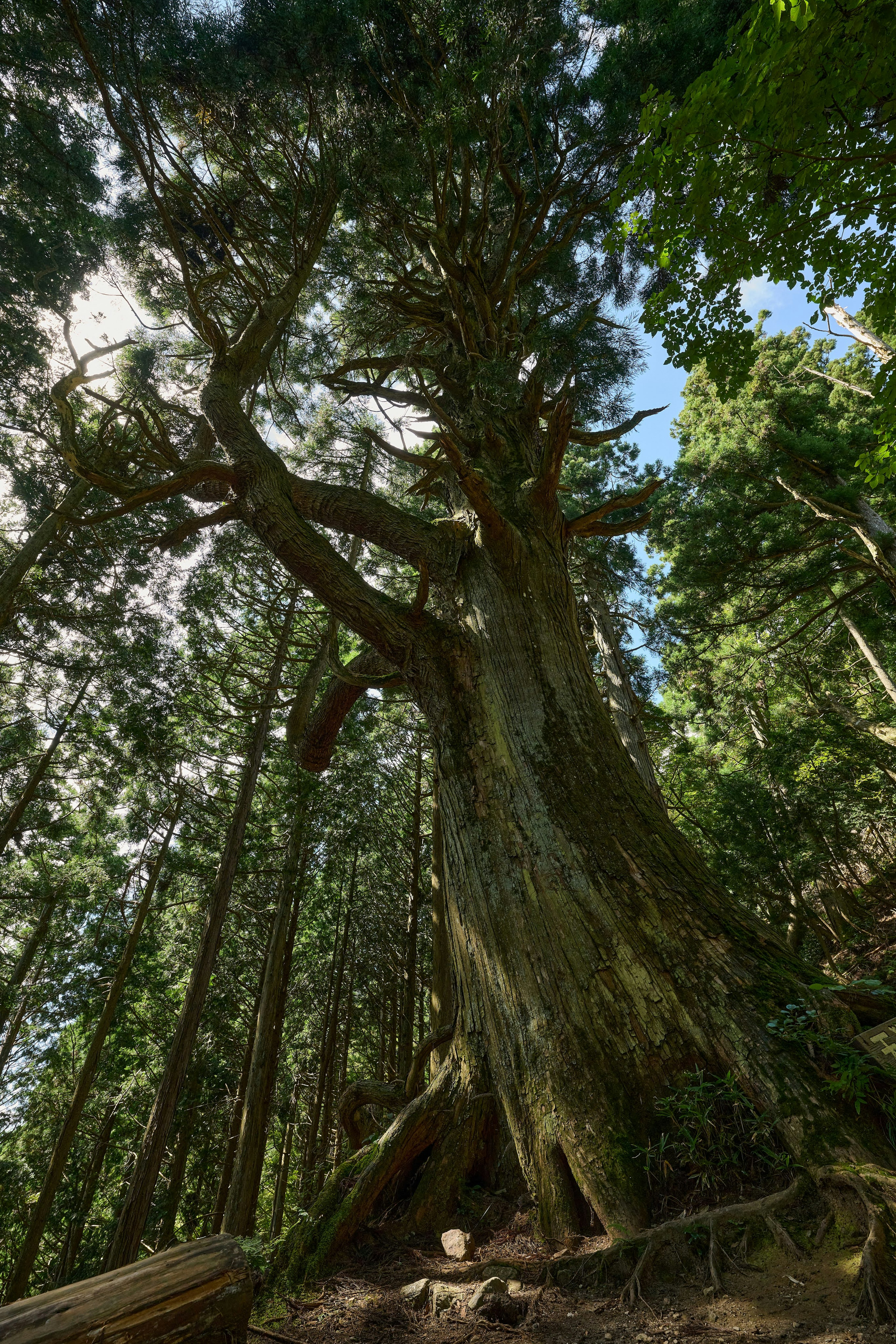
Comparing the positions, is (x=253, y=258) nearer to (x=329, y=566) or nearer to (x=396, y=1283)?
(x=329, y=566)

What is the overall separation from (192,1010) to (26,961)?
343 inches

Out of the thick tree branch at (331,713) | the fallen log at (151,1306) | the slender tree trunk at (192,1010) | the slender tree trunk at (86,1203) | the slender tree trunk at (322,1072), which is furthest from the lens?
the slender tree trunk at (86,1203)

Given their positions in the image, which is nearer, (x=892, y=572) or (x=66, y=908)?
(x=892, y=572)

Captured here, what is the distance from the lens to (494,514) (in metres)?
4.13

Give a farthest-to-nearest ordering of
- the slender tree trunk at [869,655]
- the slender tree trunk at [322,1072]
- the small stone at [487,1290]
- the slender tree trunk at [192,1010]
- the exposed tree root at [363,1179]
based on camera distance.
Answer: the slender tree trunk at [322,1072]
the slender tree trunk at [869,655]
the slender tree trunk at [192,1010]
the exposed tree root at [363,1179]
the small stone at [487,1290]

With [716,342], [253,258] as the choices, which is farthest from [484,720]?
[253,258]

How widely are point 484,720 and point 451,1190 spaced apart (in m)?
2.38

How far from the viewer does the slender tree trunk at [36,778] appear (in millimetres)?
10219

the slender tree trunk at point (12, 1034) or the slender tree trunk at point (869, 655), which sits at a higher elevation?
the slender tree trunk at point (869, 655)

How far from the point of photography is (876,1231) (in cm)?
162

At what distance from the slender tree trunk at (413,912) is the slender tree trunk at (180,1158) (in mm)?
4695

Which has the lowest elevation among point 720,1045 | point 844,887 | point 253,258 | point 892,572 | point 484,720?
point 720,1045

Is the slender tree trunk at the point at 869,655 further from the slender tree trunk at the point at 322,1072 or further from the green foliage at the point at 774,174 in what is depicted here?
the slender tree trunk at the point at 322,1072

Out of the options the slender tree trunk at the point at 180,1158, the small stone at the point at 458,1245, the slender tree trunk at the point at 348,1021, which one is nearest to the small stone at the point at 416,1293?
the small stone at the point at 458,1245
